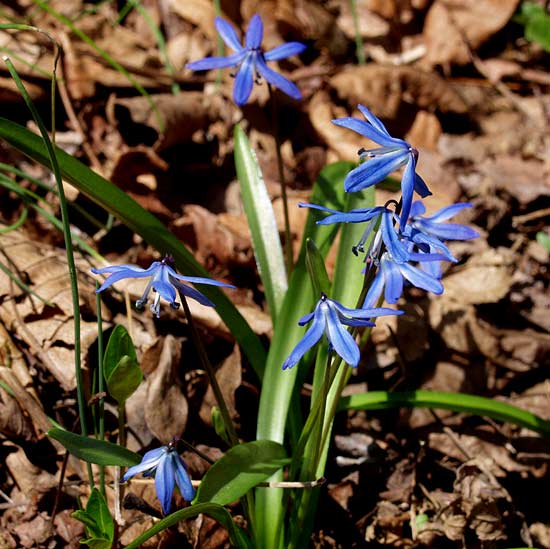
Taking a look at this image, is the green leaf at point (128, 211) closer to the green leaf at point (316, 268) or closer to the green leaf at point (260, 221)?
the green leaf at point (260, 221)

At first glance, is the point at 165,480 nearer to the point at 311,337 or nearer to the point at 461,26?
the point at 311,337

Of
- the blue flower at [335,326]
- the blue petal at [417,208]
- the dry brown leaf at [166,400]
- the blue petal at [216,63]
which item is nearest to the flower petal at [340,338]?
the blue flower at [335,326]

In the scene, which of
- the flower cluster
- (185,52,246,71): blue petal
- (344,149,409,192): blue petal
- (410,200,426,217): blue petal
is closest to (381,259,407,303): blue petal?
the flower cluster

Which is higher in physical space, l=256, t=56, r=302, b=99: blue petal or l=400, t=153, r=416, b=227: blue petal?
l=256, t=56, r=302, b=99: blue petal

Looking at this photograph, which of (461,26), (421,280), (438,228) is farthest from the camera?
(461,26)

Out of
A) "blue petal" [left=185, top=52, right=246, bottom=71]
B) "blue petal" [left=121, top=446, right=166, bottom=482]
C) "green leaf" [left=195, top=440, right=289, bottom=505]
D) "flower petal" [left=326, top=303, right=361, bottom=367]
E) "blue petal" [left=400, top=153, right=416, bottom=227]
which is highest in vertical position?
"blue petal" [left=185, top=52, right=246, bottom=71]

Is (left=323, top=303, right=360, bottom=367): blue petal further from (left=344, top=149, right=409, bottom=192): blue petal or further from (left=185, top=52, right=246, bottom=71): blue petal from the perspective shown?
(left=185, top=52, right=246, bottom=71): blue petal

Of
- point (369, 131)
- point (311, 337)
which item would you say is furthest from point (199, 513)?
point (369, 131)
